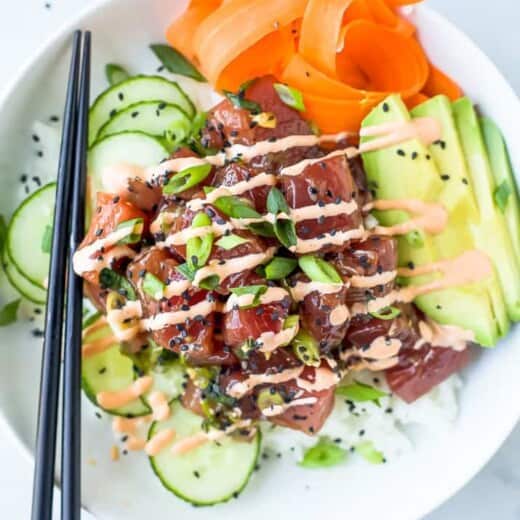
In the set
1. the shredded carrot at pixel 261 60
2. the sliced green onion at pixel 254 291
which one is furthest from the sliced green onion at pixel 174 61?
the sliced green onion at pixel 254 291

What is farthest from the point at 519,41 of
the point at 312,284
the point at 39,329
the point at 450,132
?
the point at 39,329

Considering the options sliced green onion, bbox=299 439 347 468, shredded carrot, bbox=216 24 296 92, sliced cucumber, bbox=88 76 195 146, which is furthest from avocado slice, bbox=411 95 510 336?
sliced cucumber, bbox=88 76 195 146

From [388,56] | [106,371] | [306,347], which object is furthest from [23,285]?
[388,56]

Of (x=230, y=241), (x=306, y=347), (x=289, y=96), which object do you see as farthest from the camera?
(x=289, y=96)

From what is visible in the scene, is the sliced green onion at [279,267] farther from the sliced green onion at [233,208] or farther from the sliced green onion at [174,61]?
the sliced green onion at [174,61]

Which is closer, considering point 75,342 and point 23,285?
point 75,342

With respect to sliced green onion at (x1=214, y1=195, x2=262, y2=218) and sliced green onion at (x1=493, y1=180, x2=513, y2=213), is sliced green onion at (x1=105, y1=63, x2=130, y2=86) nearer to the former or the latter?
sliced green onion at (x1=214, y1=195, x2=262, y2=218)

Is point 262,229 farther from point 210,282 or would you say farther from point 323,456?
point 323,456
